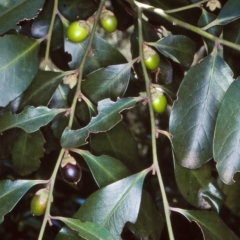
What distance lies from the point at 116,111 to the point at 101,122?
0.03 meters

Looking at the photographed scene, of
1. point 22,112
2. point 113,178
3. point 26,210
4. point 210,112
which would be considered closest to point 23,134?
point 22,112

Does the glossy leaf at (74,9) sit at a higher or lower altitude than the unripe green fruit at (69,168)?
higher

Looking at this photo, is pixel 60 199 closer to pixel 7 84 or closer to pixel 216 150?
pixel 7 84

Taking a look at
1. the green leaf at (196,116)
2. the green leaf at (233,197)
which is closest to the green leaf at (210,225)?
the green leaf at (196,116)

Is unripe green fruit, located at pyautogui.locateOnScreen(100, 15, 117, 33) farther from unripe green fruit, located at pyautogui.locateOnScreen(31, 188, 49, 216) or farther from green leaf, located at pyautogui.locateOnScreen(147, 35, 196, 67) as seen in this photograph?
unripe green fruit, located at pyautogui.locateOnScreen(31, 188, 49, 216)

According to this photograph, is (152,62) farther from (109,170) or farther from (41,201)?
(41,201)

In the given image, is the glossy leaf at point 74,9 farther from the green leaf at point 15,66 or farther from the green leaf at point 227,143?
the green leaf at point 227,143

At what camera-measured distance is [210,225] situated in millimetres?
919

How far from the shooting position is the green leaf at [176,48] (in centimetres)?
100

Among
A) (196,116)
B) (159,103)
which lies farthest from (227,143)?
(159,103)

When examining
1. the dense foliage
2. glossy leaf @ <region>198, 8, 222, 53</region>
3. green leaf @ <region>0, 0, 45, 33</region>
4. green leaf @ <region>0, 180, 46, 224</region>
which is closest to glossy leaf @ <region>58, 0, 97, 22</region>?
the dense foliage

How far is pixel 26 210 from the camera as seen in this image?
4.76 ft

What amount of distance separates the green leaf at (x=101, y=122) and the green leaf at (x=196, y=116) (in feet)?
0.31

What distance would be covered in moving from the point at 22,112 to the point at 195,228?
2.15 ft
